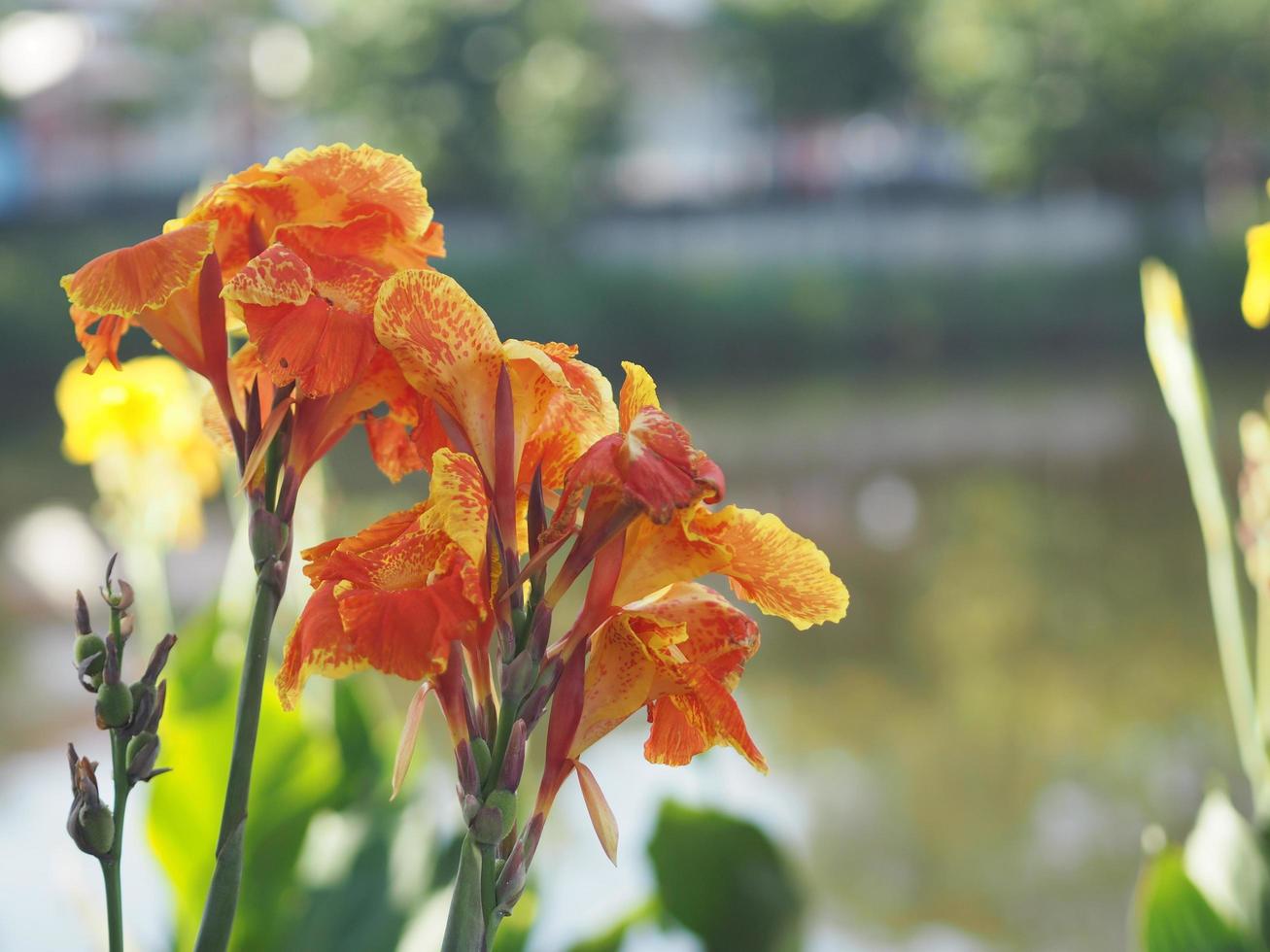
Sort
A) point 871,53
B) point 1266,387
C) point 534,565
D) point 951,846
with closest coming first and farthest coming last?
point 534,565, point 951,846, point 1266,387, point 871,53

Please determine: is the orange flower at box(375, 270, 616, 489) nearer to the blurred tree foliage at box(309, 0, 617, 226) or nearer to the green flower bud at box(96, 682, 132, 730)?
the green flower bud at box(96, 682, 132, 730)

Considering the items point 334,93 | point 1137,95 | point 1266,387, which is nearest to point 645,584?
point 1266,387

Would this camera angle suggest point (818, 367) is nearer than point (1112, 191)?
Yes

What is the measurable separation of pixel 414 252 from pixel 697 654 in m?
0.19

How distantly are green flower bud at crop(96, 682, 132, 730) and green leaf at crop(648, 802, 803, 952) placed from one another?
715mm

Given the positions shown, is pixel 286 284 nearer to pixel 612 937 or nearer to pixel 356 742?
pixel 612 937

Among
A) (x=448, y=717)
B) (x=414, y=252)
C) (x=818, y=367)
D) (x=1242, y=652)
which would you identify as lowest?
(x=818, y=367)

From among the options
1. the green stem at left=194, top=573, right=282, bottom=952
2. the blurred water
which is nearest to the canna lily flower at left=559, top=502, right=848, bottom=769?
the green stem at left=194, top=573, right=282, bottom=952

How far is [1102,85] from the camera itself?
11461 mm

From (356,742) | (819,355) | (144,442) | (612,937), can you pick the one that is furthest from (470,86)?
(612,937)

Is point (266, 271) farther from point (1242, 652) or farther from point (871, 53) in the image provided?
point (871, 53)

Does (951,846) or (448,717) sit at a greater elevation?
(448,717)

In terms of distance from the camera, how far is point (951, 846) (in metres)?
2.82

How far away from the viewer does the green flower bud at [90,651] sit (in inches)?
16.2
